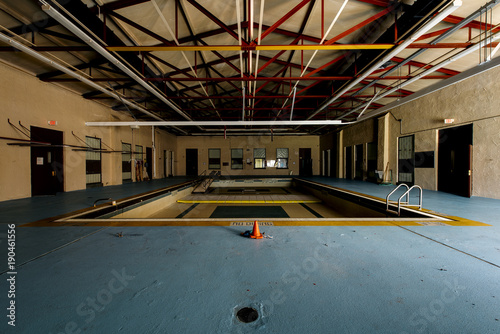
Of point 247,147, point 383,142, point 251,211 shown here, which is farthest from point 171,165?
point 383,142

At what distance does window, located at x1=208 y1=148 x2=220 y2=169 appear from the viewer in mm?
16734

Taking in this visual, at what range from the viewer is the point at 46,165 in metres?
6.33

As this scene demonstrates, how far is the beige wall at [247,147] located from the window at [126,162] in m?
6.16

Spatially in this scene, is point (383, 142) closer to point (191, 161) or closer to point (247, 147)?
point (247, 147)

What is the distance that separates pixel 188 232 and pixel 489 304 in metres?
2.86

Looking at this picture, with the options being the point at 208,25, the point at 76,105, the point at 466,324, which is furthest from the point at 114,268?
the point at 76,105

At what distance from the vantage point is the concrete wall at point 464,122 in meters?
5.25

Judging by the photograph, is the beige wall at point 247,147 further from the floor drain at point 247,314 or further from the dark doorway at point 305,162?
the floor drain at point 247,314

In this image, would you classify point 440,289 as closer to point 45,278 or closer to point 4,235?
point 45,278

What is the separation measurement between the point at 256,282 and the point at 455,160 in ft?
26.2

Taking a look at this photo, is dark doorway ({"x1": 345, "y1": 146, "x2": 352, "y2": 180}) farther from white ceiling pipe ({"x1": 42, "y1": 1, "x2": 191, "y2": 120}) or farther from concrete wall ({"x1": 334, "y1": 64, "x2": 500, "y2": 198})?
white ceiling pipe ({"x1": 42, "y1": 1, "x2": 191, "y2": 120})

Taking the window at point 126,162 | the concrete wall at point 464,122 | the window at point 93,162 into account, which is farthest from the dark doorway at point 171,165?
the concrete wall at point 464,122

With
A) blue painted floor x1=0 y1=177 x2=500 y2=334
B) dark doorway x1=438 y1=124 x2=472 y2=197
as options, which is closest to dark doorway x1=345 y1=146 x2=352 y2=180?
dark doorway x1=438 y1=124 x2=472 y2=197

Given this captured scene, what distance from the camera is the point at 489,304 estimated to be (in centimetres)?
139
